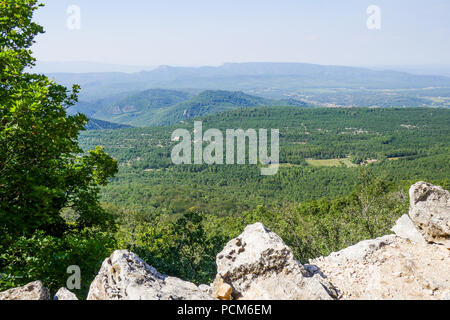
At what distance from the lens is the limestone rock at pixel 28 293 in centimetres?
580

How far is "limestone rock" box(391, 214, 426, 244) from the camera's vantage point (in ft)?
31.7

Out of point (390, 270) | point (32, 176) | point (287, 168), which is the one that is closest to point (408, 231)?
point (390, 270)

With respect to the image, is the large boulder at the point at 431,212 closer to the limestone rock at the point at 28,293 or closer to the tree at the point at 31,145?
the limestone rock at the point at 28,293

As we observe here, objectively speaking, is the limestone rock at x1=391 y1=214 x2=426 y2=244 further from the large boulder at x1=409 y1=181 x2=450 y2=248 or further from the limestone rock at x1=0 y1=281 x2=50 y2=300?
the limestone rock at x1=0 y1=281 x2=50 y2=300

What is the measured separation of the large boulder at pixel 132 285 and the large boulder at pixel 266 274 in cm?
99

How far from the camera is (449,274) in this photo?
7688 mm

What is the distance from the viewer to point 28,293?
231 inches

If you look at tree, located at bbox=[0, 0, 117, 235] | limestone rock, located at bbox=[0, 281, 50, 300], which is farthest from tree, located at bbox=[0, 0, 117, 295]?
limestone rock, located at bbox=[0, 281, 50, 300]

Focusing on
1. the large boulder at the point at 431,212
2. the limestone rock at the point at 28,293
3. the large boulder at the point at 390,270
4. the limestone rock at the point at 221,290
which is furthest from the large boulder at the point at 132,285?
the large boulder at the point at 431,212

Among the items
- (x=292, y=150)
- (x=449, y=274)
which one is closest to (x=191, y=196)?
(x=292, y=150)

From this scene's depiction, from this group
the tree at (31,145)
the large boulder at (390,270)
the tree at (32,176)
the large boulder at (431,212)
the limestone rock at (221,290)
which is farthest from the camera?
the large boulder at (431,212)

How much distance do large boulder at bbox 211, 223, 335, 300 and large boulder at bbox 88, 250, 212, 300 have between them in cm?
99
